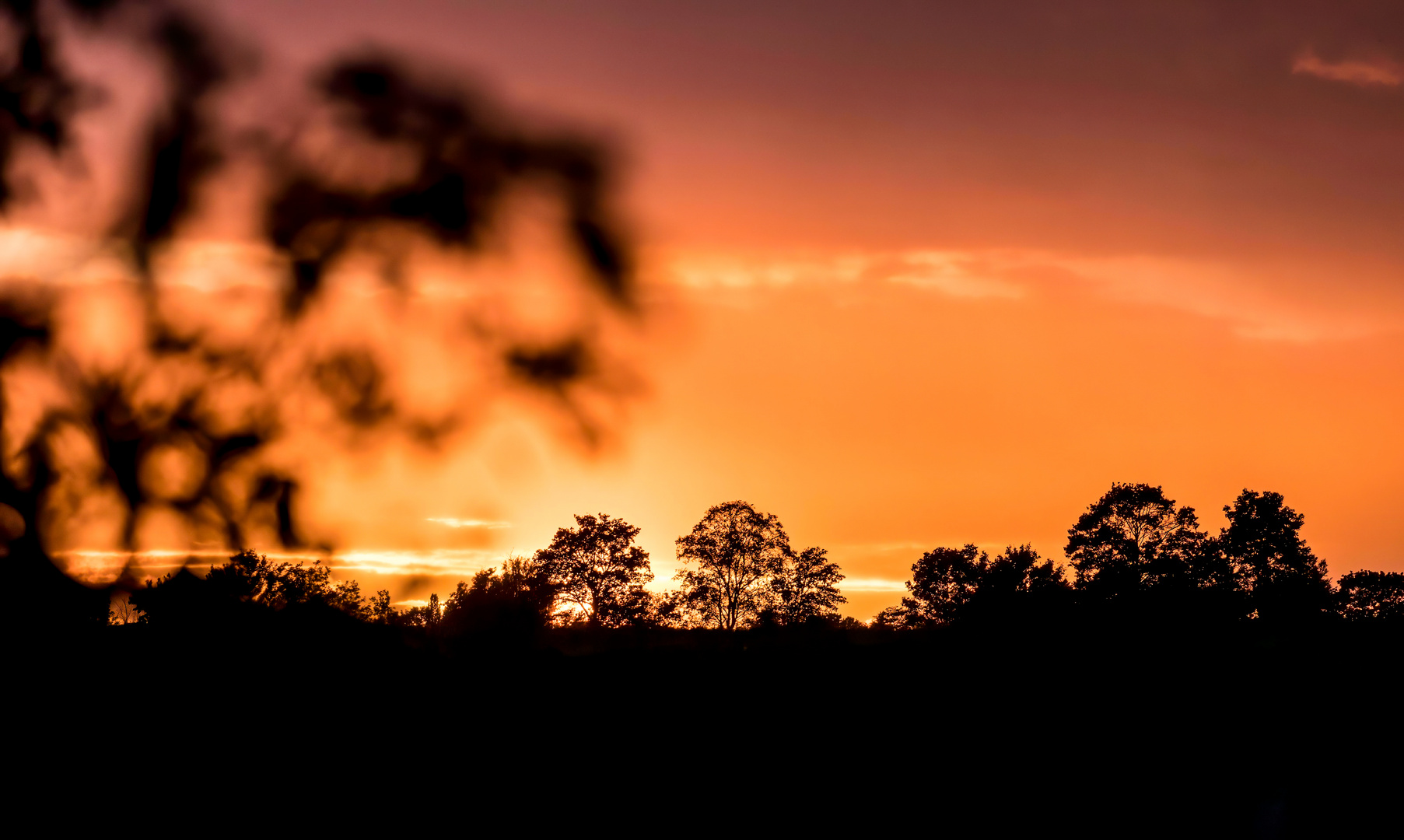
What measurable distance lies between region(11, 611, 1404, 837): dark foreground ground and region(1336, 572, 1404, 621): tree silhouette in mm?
61167

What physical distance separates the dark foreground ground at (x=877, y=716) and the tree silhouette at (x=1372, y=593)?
61.2 metres

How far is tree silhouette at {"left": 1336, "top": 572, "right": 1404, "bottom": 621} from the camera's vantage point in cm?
6562

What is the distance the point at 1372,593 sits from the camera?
67.3 meters

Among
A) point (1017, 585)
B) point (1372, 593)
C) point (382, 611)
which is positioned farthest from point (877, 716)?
point (1372, 593)

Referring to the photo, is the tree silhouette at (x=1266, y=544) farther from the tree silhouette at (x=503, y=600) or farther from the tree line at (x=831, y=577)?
the tree silhouette at (x=503, y=600)

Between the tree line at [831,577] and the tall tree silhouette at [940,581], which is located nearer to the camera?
the tree line at [831,577]

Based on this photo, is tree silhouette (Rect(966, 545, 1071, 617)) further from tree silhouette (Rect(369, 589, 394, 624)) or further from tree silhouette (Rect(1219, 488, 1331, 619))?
tree silhouette (Rect(369, 589, 394, 624))

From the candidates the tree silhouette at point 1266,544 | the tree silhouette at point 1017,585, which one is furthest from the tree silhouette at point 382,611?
the tree silhouette at point 1266,544

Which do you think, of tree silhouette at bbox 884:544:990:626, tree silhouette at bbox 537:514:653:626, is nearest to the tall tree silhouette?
tree silhouette at bbox 884:544:990:626

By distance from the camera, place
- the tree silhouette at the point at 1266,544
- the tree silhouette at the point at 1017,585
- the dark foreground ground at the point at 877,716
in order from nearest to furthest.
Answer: the dark foreground ground at the point at 877,716
the tree silhouette at the point at 1017,585
the tree silhouette at the point at 1266,544

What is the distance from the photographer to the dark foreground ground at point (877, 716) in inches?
516

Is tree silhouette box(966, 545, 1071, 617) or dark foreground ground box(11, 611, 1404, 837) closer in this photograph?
dark foreground ground box(11, 611, 1404, 837)

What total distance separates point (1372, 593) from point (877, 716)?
69568mm

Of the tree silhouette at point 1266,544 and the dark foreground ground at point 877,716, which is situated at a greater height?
the tree silhouette at point 1266,544
